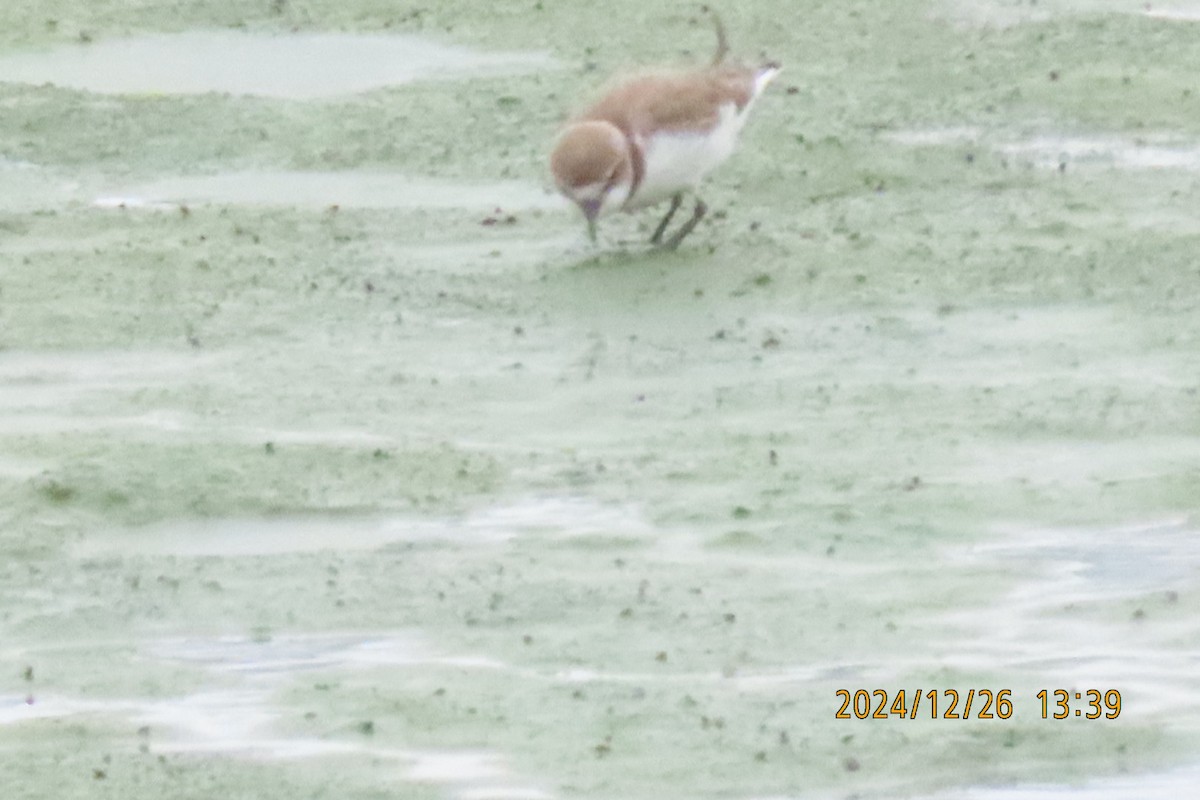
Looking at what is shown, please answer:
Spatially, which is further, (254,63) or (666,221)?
(254,63)

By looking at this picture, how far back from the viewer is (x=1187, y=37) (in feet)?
39.2

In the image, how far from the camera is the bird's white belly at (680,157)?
9344mm

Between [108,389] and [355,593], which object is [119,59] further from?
[355,593]

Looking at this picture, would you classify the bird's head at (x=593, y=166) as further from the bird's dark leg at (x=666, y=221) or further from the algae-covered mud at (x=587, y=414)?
the bird's dark leg at (x=666, y=221)

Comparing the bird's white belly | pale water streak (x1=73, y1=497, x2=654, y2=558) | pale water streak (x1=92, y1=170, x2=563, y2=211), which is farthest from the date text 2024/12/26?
pale water streak (x1=92, y1=170, x2=563, y2=211)

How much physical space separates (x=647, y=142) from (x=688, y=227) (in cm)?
47

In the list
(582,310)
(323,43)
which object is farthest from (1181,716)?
(323,43)

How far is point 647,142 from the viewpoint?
30.6 feet

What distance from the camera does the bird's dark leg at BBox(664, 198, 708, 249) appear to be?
9672 millimetres

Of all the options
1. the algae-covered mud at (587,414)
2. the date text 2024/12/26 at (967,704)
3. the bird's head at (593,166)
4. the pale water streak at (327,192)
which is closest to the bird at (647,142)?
the bird's head at (593,166)

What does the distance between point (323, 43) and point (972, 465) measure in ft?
19.0

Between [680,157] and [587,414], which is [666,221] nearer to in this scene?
[680,157]

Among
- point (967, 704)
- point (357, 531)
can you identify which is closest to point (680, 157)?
point (357, 531)

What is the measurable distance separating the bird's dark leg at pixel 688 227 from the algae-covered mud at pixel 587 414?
12 centimetres
